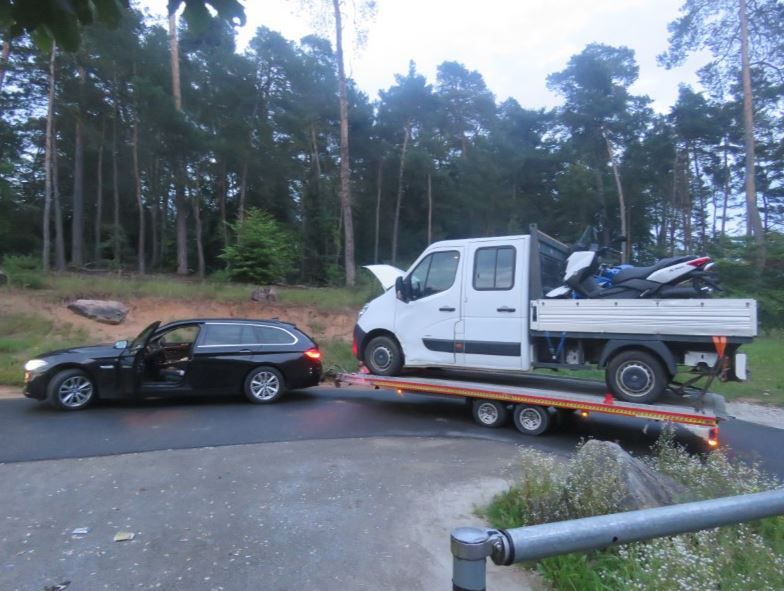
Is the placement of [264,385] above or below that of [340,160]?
below

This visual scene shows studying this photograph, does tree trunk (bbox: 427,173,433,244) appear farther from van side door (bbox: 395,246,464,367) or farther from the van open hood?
van side door (bbox: 395,246,464,367)

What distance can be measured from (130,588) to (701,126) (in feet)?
146

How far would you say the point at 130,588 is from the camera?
347 cm

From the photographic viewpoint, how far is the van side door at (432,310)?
27.3ft

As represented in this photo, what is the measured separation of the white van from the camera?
21.8 feet

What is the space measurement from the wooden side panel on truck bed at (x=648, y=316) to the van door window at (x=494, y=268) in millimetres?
581

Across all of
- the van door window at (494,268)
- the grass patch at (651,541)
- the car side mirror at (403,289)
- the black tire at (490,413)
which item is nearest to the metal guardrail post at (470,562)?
the grass patch at (651,541)

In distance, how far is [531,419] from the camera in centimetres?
784

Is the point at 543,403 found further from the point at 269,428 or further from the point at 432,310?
the point at 269,428

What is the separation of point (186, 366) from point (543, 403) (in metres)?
5.82

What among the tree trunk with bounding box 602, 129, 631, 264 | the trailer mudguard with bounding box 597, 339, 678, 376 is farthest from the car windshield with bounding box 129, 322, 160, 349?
the tree trunk with bounding box 602, 129, 631, 264

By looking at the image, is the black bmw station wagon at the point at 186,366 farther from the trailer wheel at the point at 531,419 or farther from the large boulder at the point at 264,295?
the large boulder at the point at 264,295

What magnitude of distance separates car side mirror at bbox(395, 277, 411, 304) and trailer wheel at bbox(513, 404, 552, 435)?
2342 mm

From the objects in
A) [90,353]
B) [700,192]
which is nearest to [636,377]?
[90,353]
